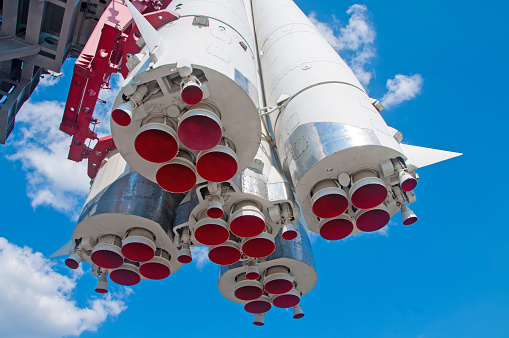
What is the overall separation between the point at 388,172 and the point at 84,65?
18.2 feet

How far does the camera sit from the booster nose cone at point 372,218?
5543 mm

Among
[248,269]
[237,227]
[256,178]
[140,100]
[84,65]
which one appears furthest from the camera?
[84,65]

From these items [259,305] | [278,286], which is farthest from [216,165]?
[259,305]

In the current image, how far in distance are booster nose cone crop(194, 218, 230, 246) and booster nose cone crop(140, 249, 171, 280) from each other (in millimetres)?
1067

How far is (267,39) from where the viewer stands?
27.7 feet

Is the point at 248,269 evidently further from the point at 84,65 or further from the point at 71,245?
the point at 84,65

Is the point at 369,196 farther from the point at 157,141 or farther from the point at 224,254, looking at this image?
the point at 157,141

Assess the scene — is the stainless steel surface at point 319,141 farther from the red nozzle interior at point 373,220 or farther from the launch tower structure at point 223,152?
the red nozzle interior at point 373,220

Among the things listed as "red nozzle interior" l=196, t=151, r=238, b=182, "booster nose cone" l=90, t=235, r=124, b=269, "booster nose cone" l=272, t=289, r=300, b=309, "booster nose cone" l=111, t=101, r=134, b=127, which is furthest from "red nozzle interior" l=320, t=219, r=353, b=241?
"booster nose cone" l=90, t=235, r=124, b=269

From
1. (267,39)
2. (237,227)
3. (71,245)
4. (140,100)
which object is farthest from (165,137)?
(267,39)

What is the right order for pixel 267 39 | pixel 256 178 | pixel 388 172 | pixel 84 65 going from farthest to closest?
pixel 267 39 → pixel 84 65 → pixel 256 178 → pixel 388 172

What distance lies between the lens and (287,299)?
23.3 ft

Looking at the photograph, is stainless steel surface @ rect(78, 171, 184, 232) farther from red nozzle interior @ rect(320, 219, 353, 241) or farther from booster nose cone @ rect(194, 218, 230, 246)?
red nozzle interior @ rect(320, 219, 353, 241)

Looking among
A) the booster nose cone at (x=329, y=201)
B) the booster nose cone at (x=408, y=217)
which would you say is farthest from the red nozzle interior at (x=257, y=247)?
the booster nose cone at (x=408, y=217)
